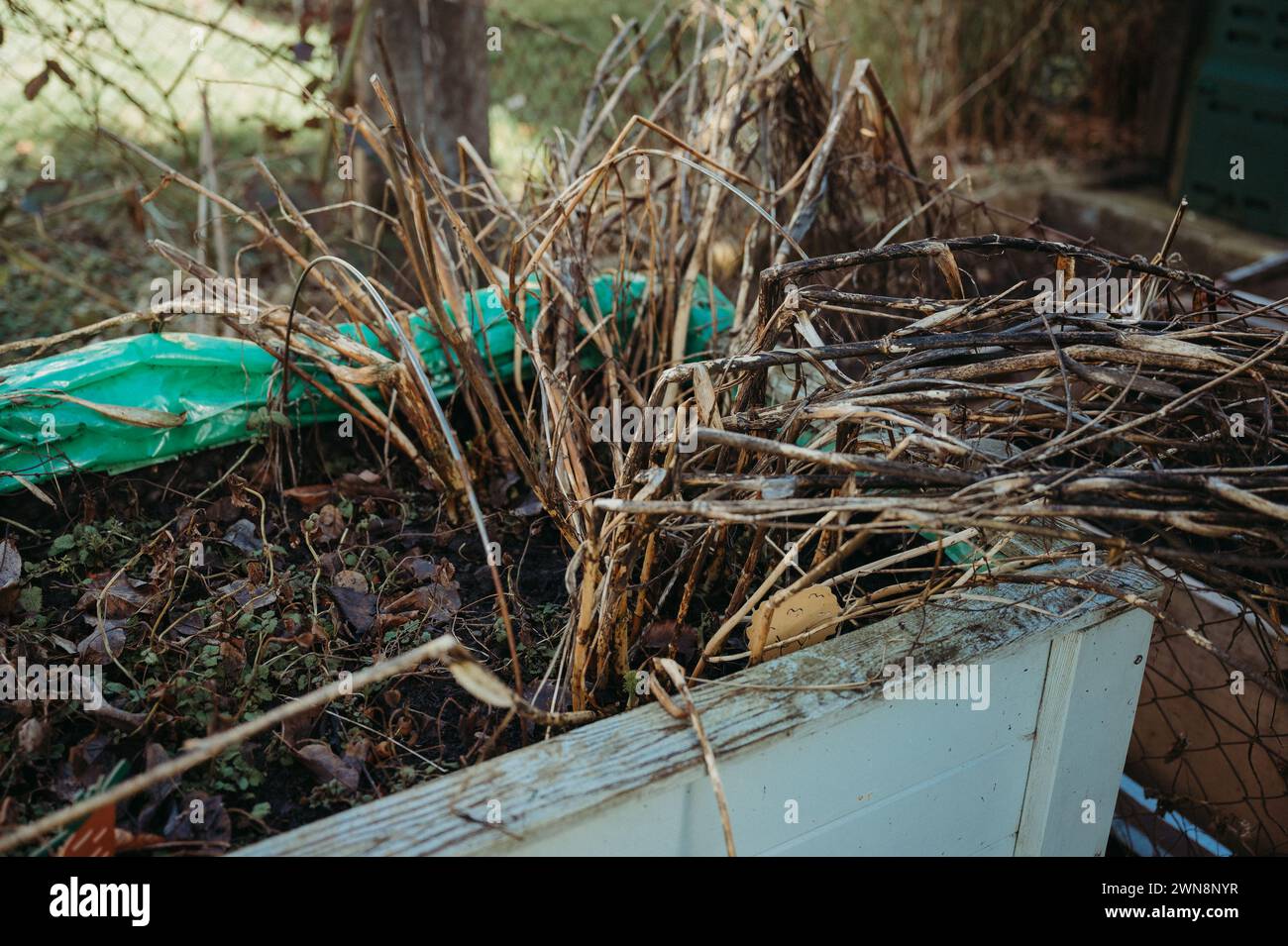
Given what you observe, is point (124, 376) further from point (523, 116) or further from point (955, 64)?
point (955, 64)

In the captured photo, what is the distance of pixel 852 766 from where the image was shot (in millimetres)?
1487

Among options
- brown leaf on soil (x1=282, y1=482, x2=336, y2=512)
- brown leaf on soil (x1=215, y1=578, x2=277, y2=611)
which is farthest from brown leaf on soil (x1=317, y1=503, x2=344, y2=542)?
brown leaf on soil (x1=215, y1=578, x2=277, y2=611)

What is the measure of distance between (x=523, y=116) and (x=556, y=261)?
3.30 meters

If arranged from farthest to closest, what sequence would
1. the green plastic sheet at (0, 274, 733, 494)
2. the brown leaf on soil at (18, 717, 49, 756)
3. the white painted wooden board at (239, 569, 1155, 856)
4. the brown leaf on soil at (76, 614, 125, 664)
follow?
the green plastic sheet at (0, 274, 733, 494)
the brown leaf on soil at (76, 614, 125, 664)
the brown leaf on soil at (18, 717, 49, 756)
the white painted wooden board at (239, 569, 1155, 856)

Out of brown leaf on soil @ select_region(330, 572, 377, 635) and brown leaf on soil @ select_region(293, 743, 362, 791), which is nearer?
brown leaf on soil @ select_region(293, 743, 362, 791)

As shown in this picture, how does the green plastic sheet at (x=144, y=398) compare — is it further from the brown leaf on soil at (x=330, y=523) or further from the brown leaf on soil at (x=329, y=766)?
the brown leaf on soil at (x=329, y=766)

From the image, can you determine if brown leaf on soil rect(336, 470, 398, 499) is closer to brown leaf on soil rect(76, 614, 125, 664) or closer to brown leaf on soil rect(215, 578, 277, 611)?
brown leaf on soil rect(215, 578, 277, 611)

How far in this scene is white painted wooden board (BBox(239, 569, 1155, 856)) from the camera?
126cm

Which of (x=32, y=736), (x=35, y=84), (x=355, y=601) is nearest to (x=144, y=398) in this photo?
(x=355, y=601)

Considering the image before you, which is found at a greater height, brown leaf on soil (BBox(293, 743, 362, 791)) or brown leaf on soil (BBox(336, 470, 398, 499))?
brown leaf on soil (BBox(336, 470, 398, 499))

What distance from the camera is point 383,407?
84.8 inches
